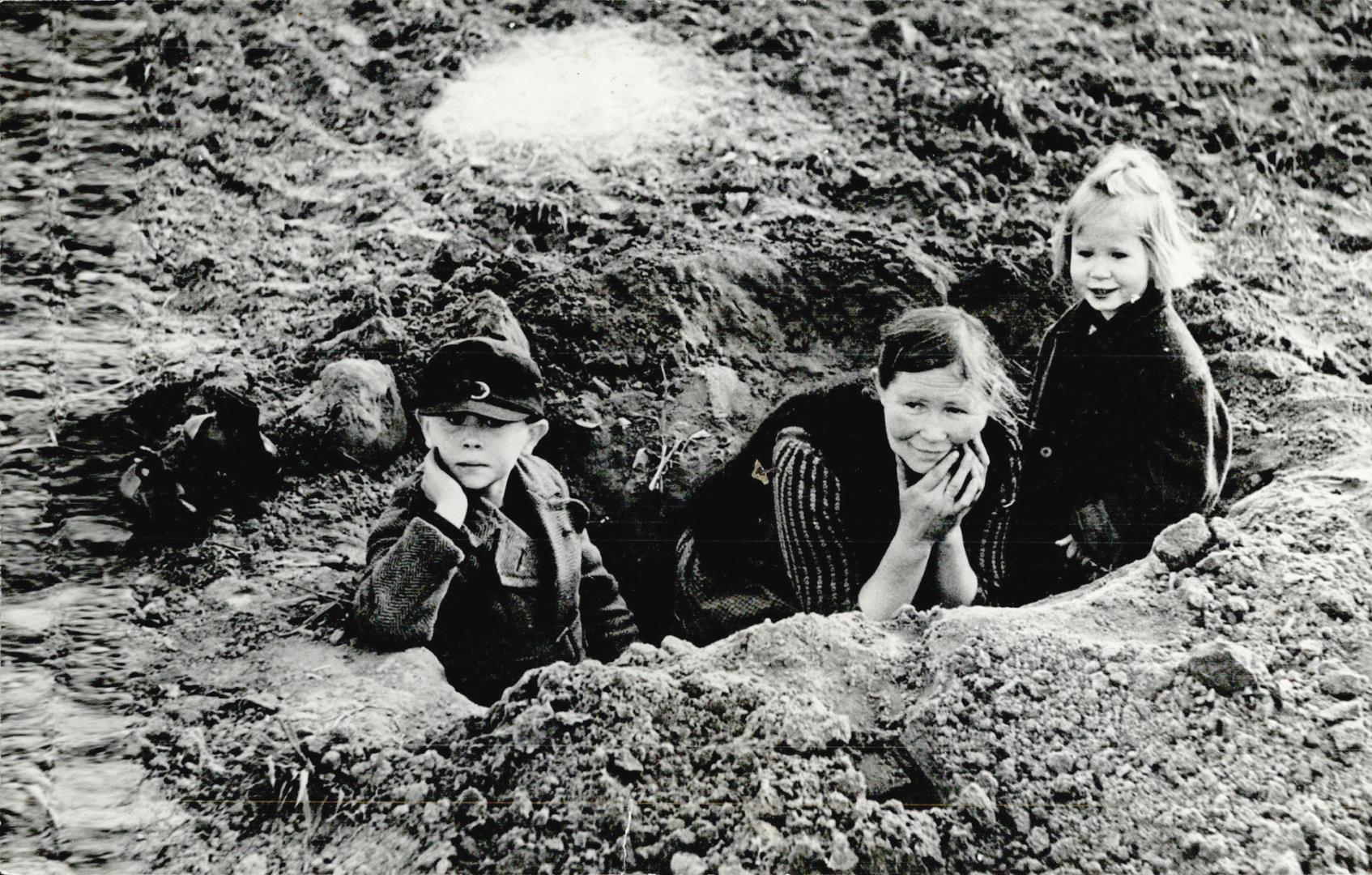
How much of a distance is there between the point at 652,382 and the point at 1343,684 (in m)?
1.48

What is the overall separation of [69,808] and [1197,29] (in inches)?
151

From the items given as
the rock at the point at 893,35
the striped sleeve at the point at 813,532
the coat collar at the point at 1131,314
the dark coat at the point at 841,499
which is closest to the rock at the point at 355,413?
the dark coat at the point at 841,499

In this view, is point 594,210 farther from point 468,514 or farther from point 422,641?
point 422,641

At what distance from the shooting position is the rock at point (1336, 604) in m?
1.60

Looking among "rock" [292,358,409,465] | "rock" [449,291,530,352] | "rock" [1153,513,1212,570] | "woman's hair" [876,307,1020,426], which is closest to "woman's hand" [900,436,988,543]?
"woman's hair" [876,307,1020,426]

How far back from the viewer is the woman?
1.90m

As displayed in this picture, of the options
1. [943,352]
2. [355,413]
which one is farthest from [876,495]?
[355,413]

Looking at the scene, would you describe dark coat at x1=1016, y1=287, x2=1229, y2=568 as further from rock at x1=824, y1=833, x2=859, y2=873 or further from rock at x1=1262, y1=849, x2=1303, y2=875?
rock at x1=824, y1=833, x2=859, y2=873

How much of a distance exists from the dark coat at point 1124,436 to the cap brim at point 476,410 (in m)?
1.06

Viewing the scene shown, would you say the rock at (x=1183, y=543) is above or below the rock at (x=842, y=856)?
above

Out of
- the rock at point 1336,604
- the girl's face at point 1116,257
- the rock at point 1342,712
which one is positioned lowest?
the rock at point 1342,712

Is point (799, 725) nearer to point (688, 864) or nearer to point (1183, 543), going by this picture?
point (688, 864)

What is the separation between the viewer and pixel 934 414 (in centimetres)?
191

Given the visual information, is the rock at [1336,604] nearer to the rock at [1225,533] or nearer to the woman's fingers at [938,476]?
the rock at [1225,533]
